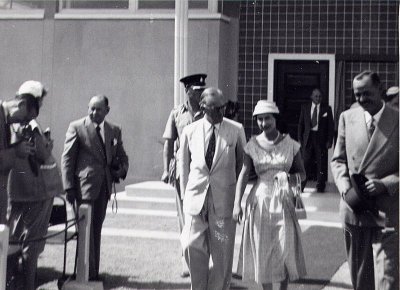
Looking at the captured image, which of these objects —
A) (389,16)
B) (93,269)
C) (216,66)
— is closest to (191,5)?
(216,66)

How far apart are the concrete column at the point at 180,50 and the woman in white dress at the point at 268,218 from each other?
1839 millimetres

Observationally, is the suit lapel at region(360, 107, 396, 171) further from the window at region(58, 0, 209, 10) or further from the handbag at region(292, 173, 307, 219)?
the window at region(58, 0, 209, 10)

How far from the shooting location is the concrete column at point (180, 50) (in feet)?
25.8

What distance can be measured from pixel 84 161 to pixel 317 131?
6261mm

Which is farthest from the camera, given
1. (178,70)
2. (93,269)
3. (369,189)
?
(178,70)

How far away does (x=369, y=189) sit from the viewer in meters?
5.21

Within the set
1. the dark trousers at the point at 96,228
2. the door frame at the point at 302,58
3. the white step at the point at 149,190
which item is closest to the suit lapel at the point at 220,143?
the dark trousers at the point at 96,228

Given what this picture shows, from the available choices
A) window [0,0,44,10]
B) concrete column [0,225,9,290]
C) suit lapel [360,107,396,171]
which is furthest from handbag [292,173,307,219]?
window [0,0,44,10]

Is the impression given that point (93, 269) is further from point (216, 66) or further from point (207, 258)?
point (216, 66)

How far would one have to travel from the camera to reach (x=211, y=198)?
6.16m

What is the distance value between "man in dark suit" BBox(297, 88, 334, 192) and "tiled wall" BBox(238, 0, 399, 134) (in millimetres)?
1253

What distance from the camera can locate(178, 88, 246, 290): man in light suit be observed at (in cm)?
616

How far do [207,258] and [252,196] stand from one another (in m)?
0.64

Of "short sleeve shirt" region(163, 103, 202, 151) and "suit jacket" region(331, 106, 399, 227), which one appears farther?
"short sleeve shirt" region(163, 103, 202, 151)
